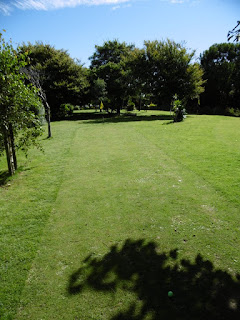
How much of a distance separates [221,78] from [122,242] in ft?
152

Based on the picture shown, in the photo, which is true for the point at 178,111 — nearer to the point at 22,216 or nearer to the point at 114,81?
the point at 114,81

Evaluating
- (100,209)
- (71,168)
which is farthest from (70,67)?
(100,209)

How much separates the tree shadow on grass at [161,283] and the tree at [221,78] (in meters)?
40.9

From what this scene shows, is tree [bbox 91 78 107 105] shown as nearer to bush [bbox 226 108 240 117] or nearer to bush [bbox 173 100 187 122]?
bush [bbox 173 100 187 122]

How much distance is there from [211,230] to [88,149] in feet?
30.9

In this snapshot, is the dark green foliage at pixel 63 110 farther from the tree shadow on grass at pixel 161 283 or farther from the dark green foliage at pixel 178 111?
the tree shadow on grass at pixel 161 283

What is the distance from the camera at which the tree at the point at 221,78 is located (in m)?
42.0

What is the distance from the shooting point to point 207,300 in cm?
345

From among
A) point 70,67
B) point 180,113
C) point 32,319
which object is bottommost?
point 32,319

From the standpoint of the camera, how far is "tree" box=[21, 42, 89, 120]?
33.9 meters

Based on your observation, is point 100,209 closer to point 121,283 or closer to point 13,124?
point 121,283

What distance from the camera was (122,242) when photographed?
16.2 feet

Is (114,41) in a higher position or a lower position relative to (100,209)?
higher

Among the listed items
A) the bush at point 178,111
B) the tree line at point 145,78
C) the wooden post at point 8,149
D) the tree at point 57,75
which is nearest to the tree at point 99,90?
the tree line at point 145,78
